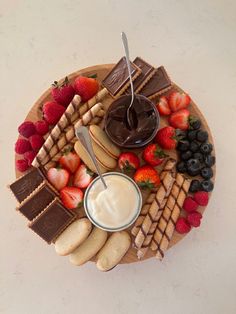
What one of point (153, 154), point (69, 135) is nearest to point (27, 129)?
point (69, 135)

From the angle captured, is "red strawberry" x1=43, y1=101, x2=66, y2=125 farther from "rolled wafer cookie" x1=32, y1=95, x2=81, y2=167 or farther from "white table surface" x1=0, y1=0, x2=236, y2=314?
"white table surface" x1=0, y1=0, x2=236, y2=314

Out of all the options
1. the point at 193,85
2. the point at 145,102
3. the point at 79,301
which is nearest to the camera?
the point at 145,102

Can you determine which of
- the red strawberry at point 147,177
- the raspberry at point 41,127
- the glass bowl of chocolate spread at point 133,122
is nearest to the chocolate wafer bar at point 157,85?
the glass bowl of chocolate spread at point 133,122

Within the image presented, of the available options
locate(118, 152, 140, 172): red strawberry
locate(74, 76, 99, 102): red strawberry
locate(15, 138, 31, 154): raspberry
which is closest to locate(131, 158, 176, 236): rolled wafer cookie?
locate(118, 152, 140, 172): red strawberry

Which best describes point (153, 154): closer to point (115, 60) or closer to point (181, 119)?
point (181, 119)
